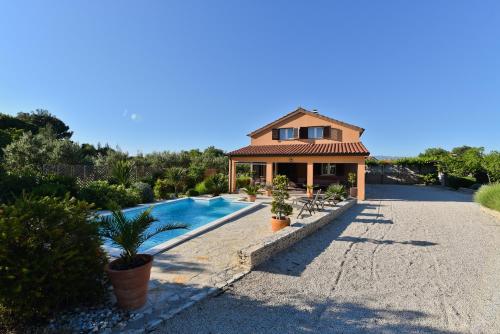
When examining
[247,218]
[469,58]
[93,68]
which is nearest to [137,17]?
[93,68]

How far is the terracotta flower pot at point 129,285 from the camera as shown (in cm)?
354

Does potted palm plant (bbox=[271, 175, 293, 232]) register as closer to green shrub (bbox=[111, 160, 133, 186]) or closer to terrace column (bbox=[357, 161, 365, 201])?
terrace column (bbox=[357, 161, 365, 201])

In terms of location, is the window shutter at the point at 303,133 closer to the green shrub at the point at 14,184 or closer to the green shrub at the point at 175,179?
the green shrub at the point at 175,179

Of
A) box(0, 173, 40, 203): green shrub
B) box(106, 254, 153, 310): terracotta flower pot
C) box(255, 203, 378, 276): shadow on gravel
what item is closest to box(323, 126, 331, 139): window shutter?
box(255, 203, 378, 276): shadow on gravel

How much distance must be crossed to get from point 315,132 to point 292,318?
1970cm

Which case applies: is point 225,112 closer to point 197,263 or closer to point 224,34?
point 224,34

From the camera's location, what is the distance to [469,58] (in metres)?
15.9

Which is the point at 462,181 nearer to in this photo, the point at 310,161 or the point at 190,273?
the point at 310,161

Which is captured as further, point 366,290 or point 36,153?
point 36,153

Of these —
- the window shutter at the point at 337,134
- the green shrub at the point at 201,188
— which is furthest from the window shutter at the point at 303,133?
the green shrub at the point at 201,188

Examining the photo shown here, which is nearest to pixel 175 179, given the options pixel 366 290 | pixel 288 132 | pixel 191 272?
pixel 288 132

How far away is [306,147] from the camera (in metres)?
20.7

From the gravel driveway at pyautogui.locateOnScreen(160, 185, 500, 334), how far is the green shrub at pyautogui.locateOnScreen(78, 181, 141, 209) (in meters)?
9.99

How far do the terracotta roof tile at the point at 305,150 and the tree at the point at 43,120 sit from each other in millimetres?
34958
